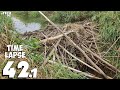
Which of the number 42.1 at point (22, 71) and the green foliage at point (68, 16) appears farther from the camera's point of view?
the green foliage at point (68, 16)

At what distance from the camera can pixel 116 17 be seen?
3.87 meters

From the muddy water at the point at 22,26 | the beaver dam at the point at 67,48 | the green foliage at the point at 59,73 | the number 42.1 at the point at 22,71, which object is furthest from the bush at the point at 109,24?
the number 42.1 at the point at 22,71

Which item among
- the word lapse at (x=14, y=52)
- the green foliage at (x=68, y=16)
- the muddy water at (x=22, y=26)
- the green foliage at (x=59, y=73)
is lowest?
the green foliage at (x=59, y=73)

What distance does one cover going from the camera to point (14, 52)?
3.75 m

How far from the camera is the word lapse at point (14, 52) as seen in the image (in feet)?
12.3

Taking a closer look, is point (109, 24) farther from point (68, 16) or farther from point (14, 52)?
point (14, 52)

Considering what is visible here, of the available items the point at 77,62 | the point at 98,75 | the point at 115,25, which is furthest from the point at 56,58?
the point at 115,25

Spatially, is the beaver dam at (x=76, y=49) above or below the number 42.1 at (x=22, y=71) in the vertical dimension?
above

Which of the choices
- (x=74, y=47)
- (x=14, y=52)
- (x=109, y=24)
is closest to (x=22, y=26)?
(x=14, y=52)

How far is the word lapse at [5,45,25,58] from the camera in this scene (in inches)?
148

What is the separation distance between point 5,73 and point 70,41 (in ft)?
2.84

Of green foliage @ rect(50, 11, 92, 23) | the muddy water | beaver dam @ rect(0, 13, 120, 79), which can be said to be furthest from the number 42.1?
green foliage @ rect(50, 11, 92, 23)

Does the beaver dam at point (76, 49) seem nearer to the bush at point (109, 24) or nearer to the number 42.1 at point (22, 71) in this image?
the bush at point (109, 24)
